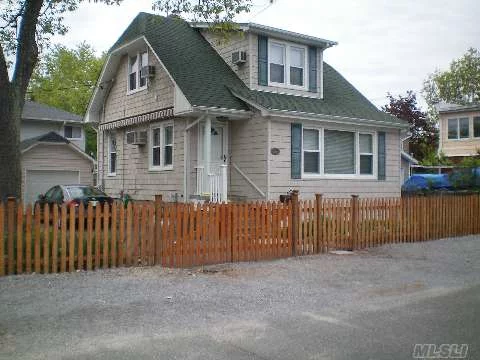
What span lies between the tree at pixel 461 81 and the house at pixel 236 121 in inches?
1580

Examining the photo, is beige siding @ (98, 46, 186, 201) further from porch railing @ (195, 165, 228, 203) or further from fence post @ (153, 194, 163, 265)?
fence post @ (153, 194, 163, 265)

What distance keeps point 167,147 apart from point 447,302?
1189 cm

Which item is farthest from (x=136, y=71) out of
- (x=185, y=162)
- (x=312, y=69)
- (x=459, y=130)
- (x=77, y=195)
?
(x=459, y=130)

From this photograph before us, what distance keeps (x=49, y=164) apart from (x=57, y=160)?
523mm

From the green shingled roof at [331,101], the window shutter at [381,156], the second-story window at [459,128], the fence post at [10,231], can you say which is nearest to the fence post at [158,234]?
the fence post at [10,231]

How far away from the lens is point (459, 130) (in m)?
36.1

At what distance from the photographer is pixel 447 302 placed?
729 centimetres

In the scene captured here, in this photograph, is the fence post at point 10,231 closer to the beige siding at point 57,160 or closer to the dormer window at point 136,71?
the dormer window at point 136,71

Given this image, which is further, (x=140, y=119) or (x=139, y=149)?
(x=139, y=149)

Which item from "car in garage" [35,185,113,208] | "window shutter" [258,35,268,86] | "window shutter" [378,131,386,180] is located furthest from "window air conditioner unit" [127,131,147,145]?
"window shutter" [378,131,386,180]

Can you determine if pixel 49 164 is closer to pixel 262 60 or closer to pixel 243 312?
pixel 262 60

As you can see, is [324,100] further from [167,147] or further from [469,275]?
[469,275]

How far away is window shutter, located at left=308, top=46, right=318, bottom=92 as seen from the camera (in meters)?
18.8

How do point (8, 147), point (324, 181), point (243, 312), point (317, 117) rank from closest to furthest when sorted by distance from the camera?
point (243, 312), point (8, 147), point (317, 117), point (324, 181)
